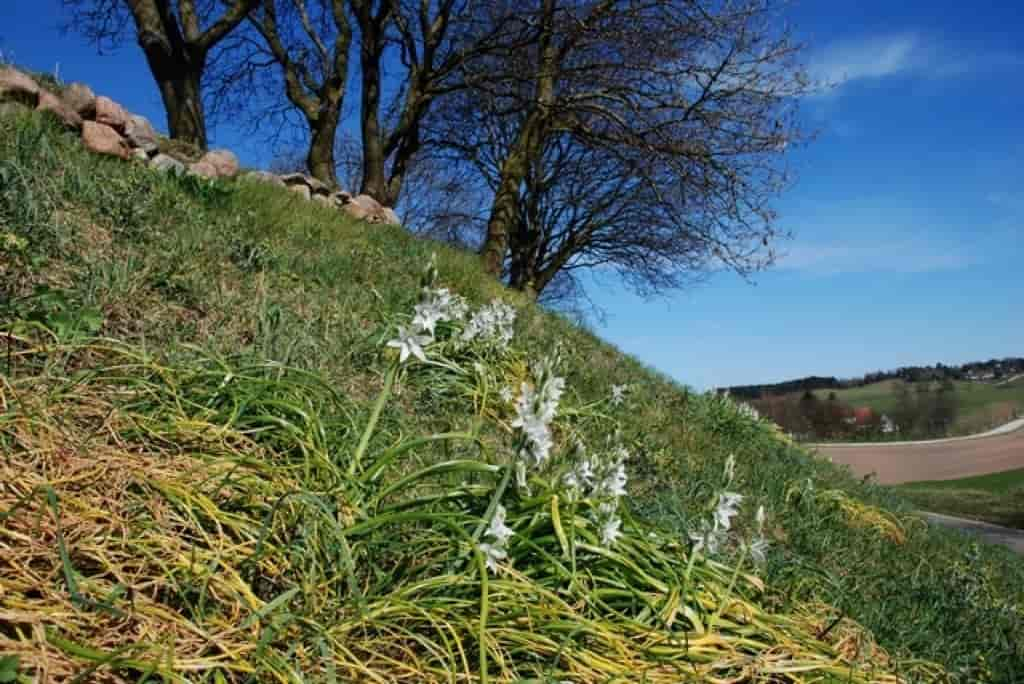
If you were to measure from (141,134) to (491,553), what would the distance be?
6.52 meters

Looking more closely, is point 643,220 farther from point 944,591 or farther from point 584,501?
point 584,501

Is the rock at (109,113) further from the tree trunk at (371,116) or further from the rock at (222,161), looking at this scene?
the tree trunk at (371,116)

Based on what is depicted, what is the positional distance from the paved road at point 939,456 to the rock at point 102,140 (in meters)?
28.4

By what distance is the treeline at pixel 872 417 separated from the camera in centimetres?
4228

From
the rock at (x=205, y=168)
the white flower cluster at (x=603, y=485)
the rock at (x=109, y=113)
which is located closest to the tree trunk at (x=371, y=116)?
the rock at (x=205, y=168)

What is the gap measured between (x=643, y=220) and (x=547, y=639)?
55.9 ft

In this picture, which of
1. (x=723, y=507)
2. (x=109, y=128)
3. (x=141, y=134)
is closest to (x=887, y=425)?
(x=141, y=134)

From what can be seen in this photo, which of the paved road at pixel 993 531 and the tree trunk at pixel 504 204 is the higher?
the tree trunk at pixel 504 204

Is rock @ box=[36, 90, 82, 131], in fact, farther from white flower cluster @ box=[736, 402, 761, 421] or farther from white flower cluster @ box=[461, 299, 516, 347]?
white flower cluster @ box=[736, 402, 761, 421]

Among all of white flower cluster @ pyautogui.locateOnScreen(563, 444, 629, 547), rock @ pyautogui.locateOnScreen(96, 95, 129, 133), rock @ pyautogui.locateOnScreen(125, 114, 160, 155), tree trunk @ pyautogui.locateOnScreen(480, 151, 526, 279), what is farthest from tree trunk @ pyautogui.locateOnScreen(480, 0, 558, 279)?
white flower cluster @ pyautogui.locateOnScreen(563, 444, 629, 547)

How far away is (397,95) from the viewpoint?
609 inches

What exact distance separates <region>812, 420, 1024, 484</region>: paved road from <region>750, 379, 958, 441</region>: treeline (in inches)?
70.4

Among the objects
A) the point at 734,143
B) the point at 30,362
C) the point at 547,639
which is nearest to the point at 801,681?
the point at 547,639

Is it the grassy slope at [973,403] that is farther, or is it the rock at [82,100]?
the grassy slope at [973,403]
